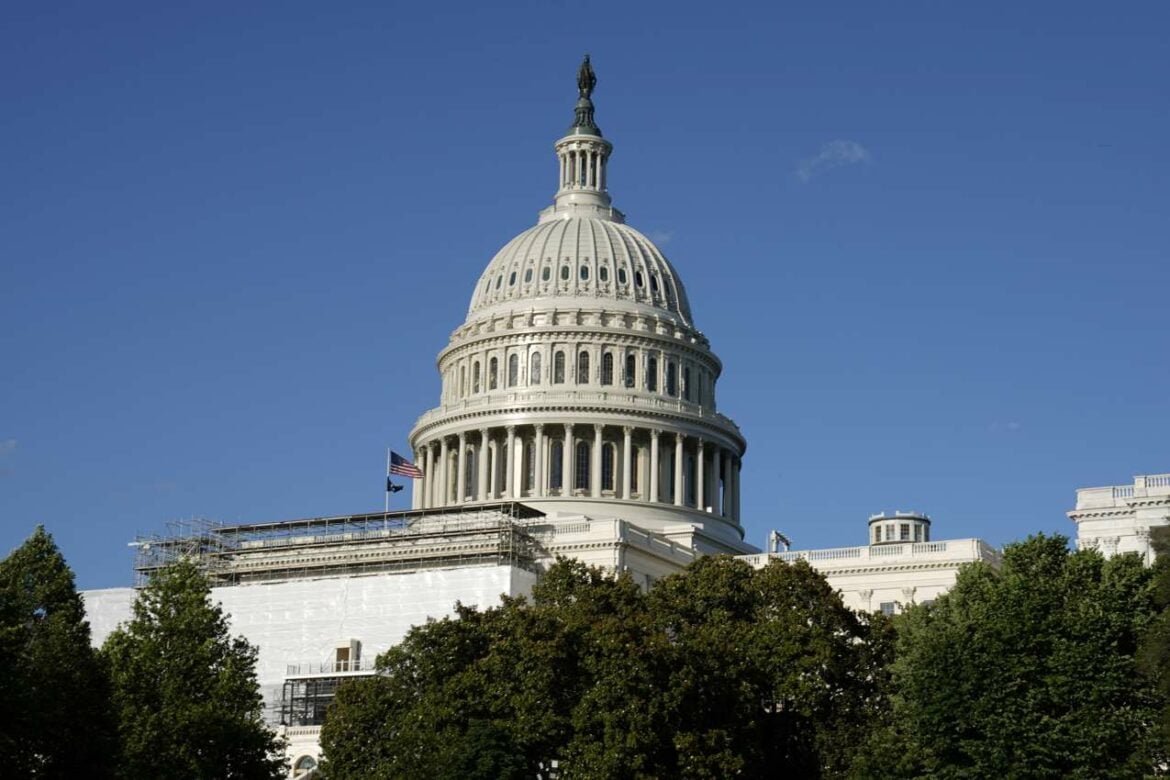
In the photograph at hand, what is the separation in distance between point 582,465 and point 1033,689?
259 feet

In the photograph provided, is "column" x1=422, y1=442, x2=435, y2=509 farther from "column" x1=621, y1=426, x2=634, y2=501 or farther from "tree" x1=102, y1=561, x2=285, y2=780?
"tree" x1=102, y1=561, x2=285, y2=780

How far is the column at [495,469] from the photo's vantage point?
545 feet

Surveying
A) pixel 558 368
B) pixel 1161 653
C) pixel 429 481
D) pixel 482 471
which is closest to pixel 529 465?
pixel 482 471

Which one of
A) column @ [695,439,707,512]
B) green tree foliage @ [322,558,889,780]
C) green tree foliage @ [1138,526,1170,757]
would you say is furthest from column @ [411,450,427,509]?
green tree foliage @ [1138,526,1170,757]

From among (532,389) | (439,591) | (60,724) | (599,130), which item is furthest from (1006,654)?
(599,130)

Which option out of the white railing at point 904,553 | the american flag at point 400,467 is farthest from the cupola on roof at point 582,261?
the white railing at point 904,553

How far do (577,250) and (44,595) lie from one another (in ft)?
299

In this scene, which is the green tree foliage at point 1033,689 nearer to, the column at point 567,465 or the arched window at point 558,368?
the column at point 567,465

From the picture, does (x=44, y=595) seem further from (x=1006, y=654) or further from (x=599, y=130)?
(x=599, y=130)

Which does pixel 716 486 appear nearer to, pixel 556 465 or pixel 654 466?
pixel 654 466

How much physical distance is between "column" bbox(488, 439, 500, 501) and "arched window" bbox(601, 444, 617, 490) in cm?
860

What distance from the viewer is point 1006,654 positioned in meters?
93.1

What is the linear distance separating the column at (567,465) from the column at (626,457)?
394cm

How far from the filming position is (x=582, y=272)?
177 meters
